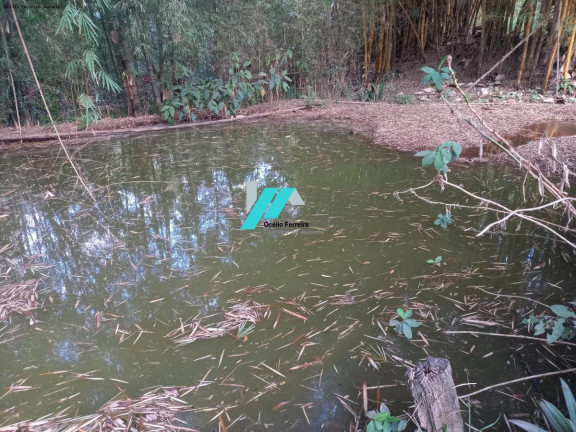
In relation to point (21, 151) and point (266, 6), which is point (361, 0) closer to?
point (266, 6)


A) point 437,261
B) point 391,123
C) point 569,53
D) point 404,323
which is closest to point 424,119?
point 391,123

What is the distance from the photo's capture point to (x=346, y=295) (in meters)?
1.90

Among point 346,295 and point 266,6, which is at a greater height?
point 266,6

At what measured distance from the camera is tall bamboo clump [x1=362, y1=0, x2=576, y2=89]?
636 centimetres

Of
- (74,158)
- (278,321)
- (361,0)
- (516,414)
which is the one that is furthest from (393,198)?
(361,0)

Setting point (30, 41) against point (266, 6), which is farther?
point (266, 6)

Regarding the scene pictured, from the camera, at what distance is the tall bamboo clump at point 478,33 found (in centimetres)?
636

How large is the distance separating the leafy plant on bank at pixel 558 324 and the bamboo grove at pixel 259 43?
5.16 meters

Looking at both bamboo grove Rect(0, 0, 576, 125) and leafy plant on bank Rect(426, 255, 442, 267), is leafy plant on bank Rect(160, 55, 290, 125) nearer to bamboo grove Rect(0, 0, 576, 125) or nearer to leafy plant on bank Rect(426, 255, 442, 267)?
bamboo grove Rect(0, 0, 576, 125)

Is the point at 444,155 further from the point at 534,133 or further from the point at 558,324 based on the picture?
the point at 534,133

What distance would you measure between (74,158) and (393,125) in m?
4.22

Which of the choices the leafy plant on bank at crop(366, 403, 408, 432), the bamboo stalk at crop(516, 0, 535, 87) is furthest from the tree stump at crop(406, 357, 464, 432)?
the bamboo stalk at crop(516, 0, 535, 87)

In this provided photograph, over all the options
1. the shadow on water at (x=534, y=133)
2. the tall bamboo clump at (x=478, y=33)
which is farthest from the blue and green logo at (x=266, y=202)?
the tall bamboo clump at (x=478, y=33)

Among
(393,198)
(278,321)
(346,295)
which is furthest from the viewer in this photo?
(393,198)
